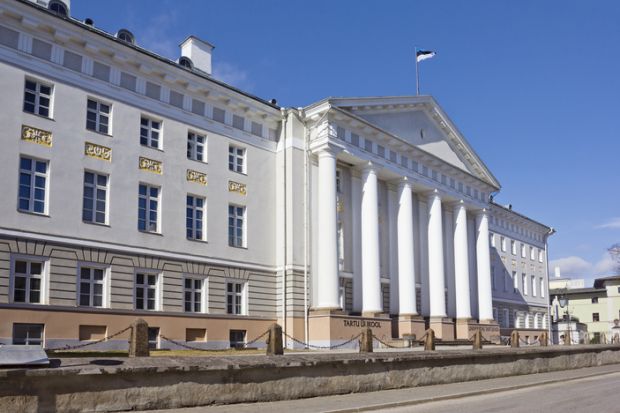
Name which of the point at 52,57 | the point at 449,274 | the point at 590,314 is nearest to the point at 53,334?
the point at 52,57

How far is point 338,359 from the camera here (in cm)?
1462

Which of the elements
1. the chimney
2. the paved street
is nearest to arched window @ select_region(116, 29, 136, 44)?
the chimney

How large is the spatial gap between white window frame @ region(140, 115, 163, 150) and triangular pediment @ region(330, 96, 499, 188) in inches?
404

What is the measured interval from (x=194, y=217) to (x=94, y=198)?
213 inches

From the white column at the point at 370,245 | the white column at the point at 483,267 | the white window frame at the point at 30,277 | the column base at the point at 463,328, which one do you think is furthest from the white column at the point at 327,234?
the white column at the point at 483,267

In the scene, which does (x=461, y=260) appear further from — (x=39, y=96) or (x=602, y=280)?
(x=602, y=280)

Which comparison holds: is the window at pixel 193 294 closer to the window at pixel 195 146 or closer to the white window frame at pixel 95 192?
the white window frame at pixel 95 192

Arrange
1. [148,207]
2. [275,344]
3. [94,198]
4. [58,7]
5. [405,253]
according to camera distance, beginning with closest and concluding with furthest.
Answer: [275,344] < [94,198] < [148,207] < [58,7] < [405,253]

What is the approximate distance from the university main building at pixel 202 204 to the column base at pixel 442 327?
129 mm

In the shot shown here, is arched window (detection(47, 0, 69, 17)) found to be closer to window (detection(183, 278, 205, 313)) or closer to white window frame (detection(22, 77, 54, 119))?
white window frame (detection(22, 77, 54, 119))

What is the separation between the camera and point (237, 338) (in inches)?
1245

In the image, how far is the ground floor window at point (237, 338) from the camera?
103 ft

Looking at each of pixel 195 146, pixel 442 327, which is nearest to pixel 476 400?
pixel 195 146

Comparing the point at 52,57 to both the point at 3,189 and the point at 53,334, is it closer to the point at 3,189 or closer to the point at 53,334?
the point at 3,189
